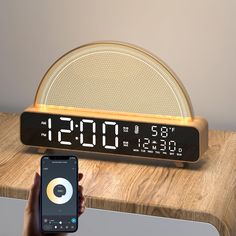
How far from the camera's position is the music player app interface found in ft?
4.82

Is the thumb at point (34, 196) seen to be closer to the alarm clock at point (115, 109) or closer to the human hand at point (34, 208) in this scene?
the human hand at point (34, 208)

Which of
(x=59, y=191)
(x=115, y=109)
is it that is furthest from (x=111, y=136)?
(x=59, y=191)

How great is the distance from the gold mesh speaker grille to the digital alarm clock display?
0.17 feet

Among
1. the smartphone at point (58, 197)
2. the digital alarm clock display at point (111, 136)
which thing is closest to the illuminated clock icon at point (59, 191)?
the smartphone at point (58, 197)

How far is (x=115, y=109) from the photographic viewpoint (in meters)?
1.77

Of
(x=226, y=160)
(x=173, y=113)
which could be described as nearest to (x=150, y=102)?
(x=173, y=113)

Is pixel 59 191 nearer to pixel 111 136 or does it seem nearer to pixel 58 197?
pixel 58 197

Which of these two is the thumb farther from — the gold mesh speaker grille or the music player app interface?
the gold mesh speaker grille

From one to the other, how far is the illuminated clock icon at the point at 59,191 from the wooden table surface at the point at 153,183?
3.7 inches

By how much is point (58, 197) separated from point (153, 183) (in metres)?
0.23

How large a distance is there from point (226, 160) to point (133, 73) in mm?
264

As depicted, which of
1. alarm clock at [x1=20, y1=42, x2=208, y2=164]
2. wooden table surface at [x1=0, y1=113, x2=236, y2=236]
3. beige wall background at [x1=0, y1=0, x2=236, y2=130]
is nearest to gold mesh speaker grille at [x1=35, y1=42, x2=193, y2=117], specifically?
alarm clock at [x1=20, y1=42, x2=208, y2=164]

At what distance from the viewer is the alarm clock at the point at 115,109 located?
169 cm

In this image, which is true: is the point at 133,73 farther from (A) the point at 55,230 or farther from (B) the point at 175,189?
(A) the point at 55,230
